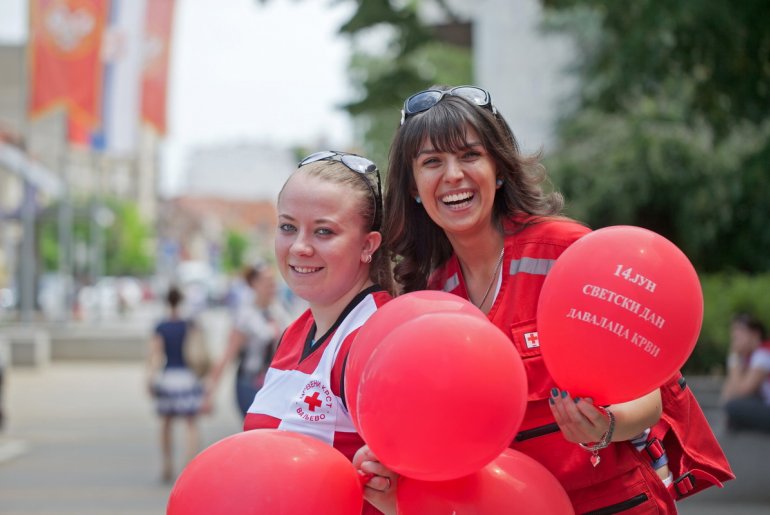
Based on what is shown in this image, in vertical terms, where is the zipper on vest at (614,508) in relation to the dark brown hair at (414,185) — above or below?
below

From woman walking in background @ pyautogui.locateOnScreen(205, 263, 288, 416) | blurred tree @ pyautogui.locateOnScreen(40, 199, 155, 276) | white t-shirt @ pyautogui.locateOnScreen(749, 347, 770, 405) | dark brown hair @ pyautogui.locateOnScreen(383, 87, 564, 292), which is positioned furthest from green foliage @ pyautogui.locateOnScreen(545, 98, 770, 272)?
blurred tree @ pyautogui.locateOnScreen(40, 199, 155, 276)

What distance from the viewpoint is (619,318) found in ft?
7.15

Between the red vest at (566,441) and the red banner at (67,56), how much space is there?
16242 mm

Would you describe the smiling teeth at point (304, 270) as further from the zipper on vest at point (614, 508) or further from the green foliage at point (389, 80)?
the green foliage at point (389, 80)

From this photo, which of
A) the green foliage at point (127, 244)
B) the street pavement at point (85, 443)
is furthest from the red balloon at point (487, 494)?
the green foliage at point (127, 244)

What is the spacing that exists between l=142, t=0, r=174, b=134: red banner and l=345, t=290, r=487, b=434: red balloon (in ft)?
60.6

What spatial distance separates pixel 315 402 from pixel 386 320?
373 millimetres

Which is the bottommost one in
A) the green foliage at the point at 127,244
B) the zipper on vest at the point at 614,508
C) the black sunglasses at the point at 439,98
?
the green foliage at the point at 127,244

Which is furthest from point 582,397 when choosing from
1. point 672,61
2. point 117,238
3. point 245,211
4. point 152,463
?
point 245,211

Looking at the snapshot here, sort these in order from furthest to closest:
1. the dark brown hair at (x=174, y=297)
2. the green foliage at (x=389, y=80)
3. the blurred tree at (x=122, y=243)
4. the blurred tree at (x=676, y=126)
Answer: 1. the blurred tree at (x=122, y=243)
2. the green foliage at (x=389, y=80)
3. the dark brown hair at (x=174, y=297)
4. the blurred tree at (x=676, y=126)

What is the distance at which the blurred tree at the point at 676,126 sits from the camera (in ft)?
22.2

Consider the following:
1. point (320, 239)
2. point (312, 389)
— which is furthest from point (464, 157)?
point (312, 389)

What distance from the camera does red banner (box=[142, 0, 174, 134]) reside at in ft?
65.2

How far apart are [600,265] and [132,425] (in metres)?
11.1
